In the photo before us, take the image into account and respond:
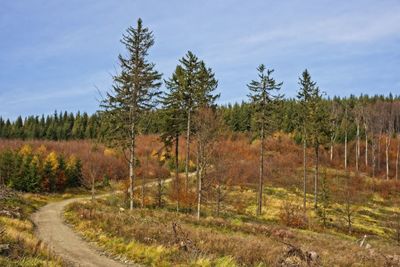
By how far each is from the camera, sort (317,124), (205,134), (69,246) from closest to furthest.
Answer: (69,246) < (205,134) < (317,124)

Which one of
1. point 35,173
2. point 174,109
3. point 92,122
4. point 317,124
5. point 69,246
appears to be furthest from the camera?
point 92,122

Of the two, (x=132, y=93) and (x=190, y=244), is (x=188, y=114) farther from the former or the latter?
(x=190, y=244)

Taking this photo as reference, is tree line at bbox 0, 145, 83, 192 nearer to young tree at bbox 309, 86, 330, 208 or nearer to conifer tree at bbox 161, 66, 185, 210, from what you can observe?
conifer tree at bbox 161, 66, 185, 210

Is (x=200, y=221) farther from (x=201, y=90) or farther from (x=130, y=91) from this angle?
(x=201, y=90)

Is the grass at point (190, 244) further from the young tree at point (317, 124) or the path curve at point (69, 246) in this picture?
the young tree at point (317, 124)

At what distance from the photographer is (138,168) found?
7969 centimetres

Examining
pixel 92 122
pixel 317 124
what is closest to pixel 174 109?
pixel 317 124

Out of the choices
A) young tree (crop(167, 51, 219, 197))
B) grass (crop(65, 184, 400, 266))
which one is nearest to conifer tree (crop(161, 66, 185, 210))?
young tree (crop(167, 51, 219, 197))

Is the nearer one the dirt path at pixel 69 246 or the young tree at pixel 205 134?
the dirt path at pixel 69 246

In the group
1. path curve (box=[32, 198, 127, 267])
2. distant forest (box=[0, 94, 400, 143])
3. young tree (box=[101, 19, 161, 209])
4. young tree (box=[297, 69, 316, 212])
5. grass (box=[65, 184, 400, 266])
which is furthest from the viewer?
distant forest (box=[0, 94, 400, 143])

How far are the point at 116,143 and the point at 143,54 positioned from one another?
7.43m

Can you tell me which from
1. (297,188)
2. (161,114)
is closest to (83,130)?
(297,188)

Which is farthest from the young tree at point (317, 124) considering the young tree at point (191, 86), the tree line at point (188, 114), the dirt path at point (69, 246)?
the dirt path at point (69, 246)

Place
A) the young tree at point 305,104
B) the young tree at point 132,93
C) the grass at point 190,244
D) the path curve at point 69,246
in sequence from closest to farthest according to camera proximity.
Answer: the grass at point 190,244 < the path curve at point 69,246 < the young tree at point 132,93 < the young tree at point 305,104
